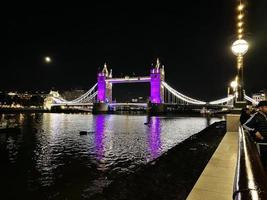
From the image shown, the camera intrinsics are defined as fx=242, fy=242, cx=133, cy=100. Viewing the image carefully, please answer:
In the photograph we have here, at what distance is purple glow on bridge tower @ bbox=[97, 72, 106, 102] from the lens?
107 metres

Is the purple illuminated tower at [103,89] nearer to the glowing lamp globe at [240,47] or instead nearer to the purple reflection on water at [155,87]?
the purple reflection on water at [155,87]

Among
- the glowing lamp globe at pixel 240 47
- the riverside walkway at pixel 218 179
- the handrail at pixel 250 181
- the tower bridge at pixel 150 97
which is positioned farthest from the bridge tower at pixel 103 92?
the handrail at pixel 250 181

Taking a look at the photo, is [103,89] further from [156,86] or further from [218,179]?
[218,179]

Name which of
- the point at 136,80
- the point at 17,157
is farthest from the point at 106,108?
the point at 17,157

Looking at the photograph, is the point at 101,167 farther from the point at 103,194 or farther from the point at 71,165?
the point at 103,194

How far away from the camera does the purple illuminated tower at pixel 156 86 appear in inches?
3722

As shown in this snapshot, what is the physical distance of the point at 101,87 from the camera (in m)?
112

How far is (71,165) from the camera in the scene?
13.2 meters

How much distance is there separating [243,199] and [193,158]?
862 centimetres

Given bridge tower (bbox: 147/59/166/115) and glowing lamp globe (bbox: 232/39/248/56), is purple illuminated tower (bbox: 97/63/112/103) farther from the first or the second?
glowing lamp globe (bbox: 232/39/248/56)

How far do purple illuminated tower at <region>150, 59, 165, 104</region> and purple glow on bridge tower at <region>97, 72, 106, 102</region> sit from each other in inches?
882

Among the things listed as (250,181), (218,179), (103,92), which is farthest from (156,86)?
(250,181)

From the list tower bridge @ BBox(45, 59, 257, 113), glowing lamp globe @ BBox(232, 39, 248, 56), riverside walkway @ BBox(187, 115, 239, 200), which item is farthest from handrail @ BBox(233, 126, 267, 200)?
tower bridge @ BBox(45, 59, 257, 113)

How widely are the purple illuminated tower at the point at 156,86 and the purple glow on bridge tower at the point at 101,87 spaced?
2241cm
